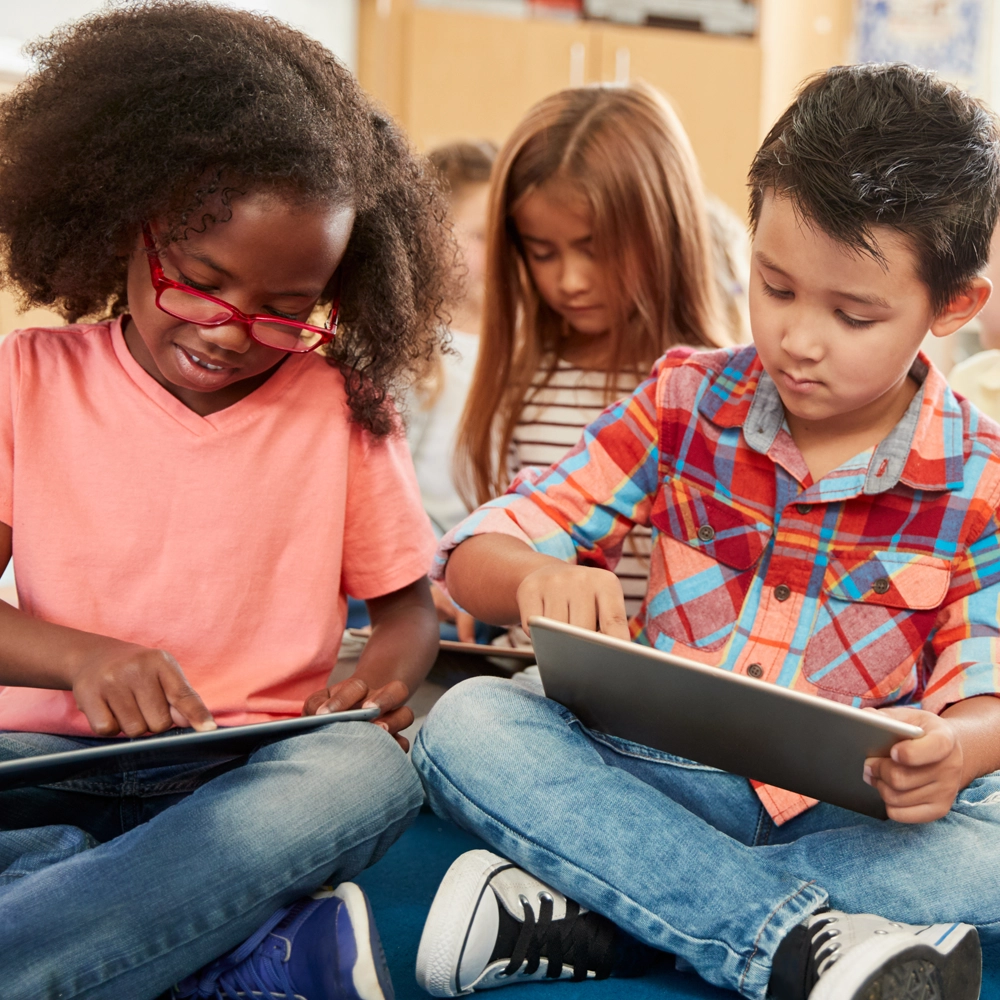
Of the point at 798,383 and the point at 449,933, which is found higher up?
the point at 798,383

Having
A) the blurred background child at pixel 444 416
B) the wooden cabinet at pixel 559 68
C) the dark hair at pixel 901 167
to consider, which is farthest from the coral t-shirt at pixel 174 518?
the wooden cabinet at pixel 559 68

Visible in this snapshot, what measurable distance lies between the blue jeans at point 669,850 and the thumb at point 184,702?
19 cm

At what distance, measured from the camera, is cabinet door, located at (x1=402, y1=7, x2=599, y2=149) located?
3.39 metres

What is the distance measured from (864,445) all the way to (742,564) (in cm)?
15

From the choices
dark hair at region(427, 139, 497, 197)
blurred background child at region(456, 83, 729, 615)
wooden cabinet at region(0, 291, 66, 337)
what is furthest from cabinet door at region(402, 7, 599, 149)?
blurred background child at region(456, 83, 729, 615)

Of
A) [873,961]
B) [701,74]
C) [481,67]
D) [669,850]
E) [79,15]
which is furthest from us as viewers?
[701,74]

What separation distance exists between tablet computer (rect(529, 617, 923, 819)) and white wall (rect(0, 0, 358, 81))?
4.60 feet

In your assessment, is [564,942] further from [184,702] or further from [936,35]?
[936,35]

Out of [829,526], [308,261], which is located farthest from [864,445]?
[308,261]

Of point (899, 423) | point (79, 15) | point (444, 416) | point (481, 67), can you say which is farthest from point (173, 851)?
point (481, 67)

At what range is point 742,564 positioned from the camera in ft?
3.33

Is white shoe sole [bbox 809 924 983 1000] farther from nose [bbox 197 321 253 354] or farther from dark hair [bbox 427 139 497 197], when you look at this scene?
dark hair [bbox 427 139 497 197]

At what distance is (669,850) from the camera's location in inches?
32.9

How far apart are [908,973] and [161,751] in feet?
1.63
